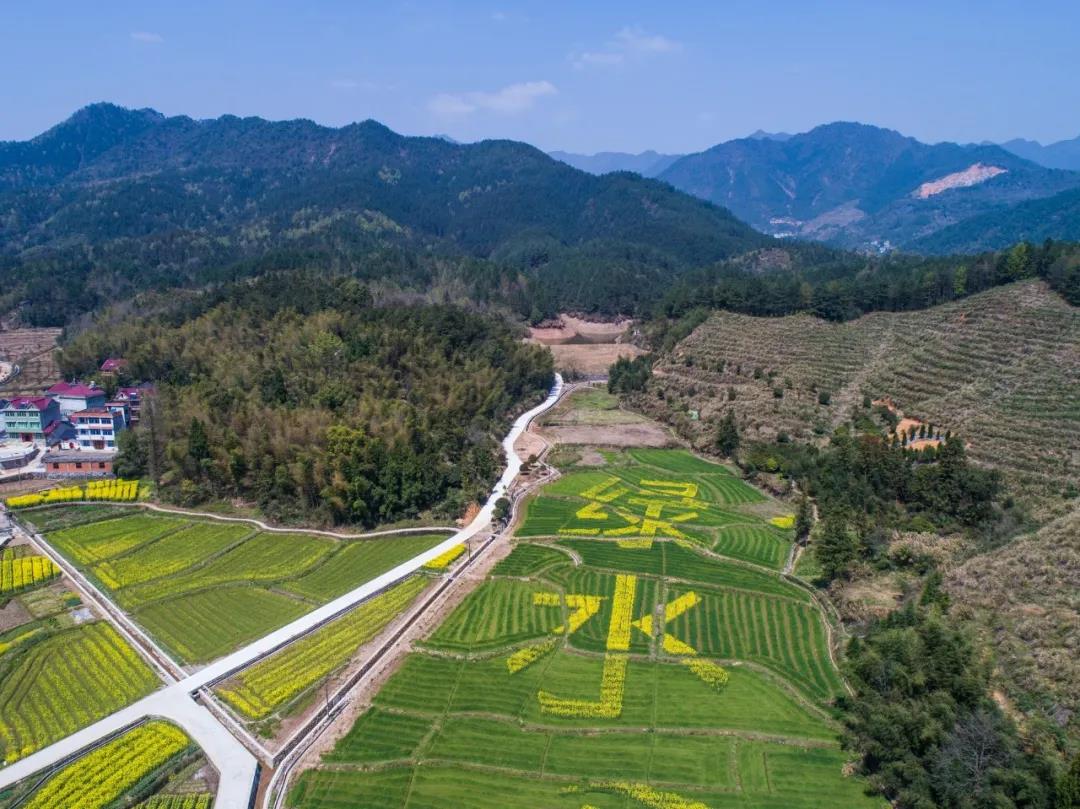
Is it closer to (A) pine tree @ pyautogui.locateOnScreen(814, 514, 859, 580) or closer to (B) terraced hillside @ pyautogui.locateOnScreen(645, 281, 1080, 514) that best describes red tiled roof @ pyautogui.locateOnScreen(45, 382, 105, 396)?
(B) terraced hillside @ pyautogui.locateOnScreen(645, 281, 1080, 514)

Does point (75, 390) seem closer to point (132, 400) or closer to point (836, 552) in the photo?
point (132, 400)

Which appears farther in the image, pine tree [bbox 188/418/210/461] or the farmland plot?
pine tree [bbox 188/418/210/461]

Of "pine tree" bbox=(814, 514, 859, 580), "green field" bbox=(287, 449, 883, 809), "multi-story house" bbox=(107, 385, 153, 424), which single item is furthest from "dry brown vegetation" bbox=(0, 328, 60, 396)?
"pine tree" bbox=(814, 514, 859, 580)

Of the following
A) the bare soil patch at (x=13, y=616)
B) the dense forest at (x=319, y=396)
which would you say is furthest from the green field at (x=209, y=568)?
the bare soil patch at (x=13, y=616)

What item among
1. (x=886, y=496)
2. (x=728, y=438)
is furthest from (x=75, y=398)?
(x=886, y=496)

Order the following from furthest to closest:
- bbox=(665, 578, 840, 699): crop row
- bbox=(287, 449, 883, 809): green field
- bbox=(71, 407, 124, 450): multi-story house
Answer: bbox=(71, 407, 124, 450): multi-story house → bbox=(665, 578, 840, 699): crop row → bbox=(287, 449, 883, 809): green field

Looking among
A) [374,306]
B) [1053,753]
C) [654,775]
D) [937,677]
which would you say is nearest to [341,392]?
[374,306]

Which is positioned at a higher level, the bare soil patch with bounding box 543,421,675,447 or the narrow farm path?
the bare soil patch with bounding box 543,421,675,447
